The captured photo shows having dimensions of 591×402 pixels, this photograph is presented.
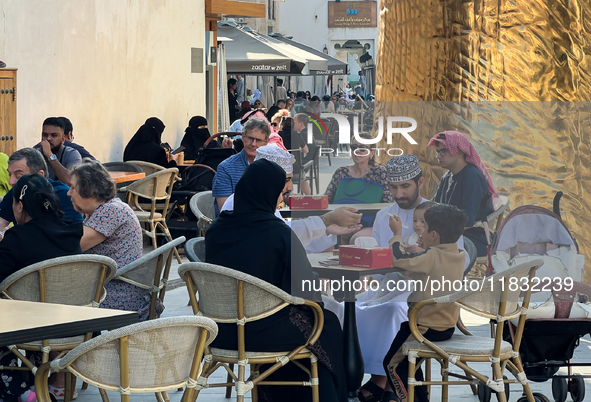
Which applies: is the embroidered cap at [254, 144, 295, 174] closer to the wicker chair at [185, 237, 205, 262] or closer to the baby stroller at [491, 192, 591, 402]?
the wicker chair at [185, 237, 205, 262]

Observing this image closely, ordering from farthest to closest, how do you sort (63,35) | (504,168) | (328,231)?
(63,35), (504,168), (328,231)

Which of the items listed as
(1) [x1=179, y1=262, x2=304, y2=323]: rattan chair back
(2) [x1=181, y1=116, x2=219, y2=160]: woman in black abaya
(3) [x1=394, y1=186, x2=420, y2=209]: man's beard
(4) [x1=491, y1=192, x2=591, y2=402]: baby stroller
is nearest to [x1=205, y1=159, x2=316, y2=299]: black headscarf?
(1) [x1=179, y1=262, x2=304, y2=323]: rattan chair back

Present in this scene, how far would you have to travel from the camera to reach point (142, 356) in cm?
248

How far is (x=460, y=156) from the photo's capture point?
3.71 m

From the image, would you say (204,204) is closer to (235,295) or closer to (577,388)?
(235,295)

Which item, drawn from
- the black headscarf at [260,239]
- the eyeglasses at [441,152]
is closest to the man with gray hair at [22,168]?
the black headscarf at [260,239]

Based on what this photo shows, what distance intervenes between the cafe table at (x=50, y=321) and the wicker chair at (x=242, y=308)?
50cm

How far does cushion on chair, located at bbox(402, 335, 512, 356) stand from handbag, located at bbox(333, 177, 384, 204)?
605 millimetres

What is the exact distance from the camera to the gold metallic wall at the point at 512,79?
455 cm

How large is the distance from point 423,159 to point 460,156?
0.24m

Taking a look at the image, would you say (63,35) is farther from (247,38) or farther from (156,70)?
(247,38)

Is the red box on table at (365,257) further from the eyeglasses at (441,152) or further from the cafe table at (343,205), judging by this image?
the eyeglasses at (441,152)

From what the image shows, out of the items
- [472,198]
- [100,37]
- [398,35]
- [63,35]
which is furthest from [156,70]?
[472,198]

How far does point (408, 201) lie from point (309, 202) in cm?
42
